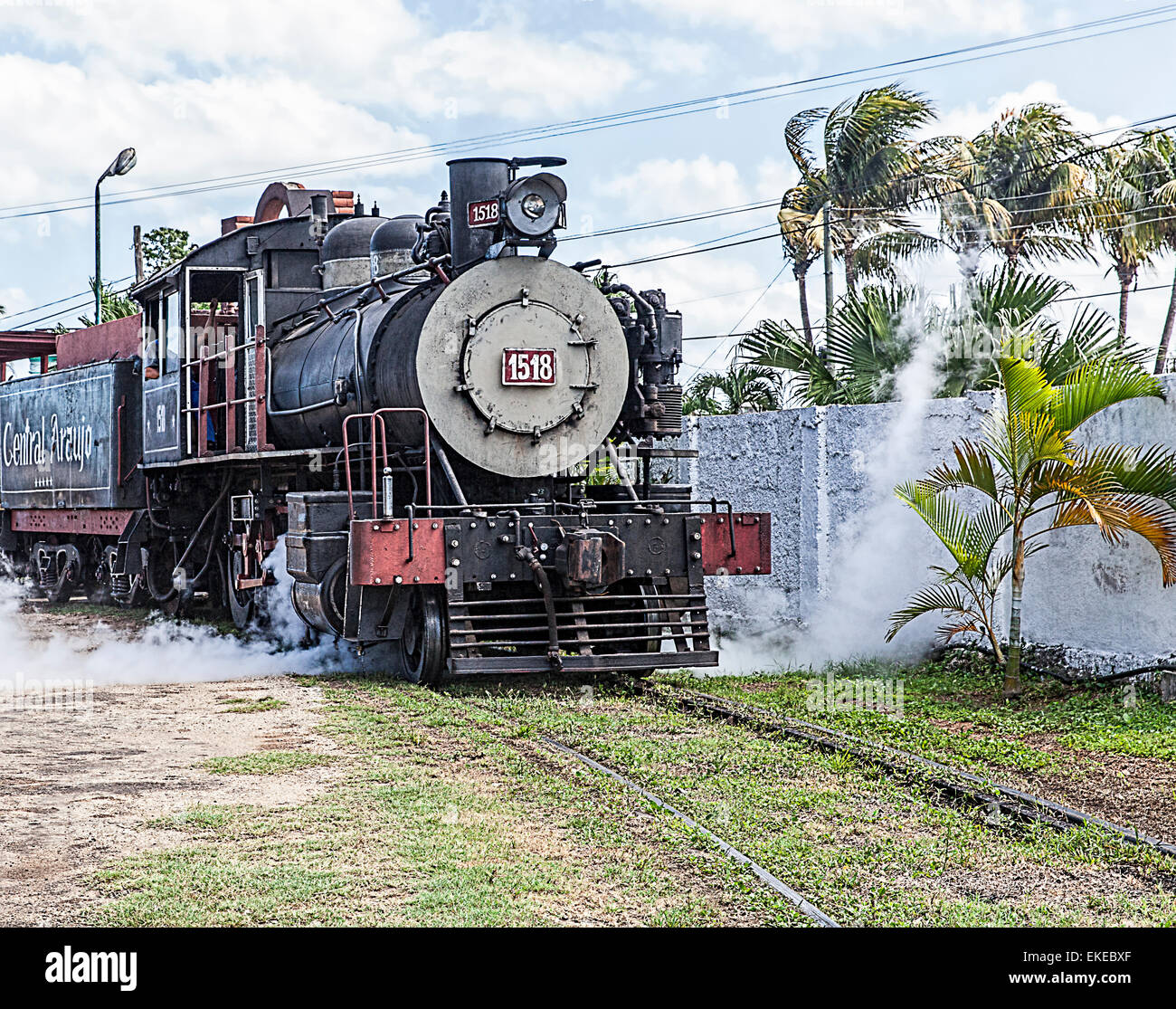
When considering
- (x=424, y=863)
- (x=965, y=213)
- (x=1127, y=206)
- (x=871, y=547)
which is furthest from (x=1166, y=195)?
(x=424, y=863)

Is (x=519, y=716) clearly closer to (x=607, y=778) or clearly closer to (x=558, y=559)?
(x=558, y=559)

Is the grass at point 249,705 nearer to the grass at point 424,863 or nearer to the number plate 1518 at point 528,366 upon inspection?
the grass at point 424,863

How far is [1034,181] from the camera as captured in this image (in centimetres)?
3475

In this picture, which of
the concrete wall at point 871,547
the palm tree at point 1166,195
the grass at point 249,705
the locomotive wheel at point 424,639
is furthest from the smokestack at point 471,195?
the palm tree at point 1166,195

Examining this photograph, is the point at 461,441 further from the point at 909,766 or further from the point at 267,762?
the point at 909,766

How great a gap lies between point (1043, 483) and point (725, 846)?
452 centimetres

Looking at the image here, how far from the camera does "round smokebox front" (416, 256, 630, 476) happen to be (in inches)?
366

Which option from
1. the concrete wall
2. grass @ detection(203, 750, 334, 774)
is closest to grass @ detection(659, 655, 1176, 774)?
the concrete wall

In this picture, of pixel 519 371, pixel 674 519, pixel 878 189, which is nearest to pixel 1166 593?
pixel 674 519

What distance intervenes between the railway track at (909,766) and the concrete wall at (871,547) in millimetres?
2338

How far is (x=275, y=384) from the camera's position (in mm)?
11586

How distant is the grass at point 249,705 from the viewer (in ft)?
28.4

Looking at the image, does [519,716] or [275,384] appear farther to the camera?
[275,384]
